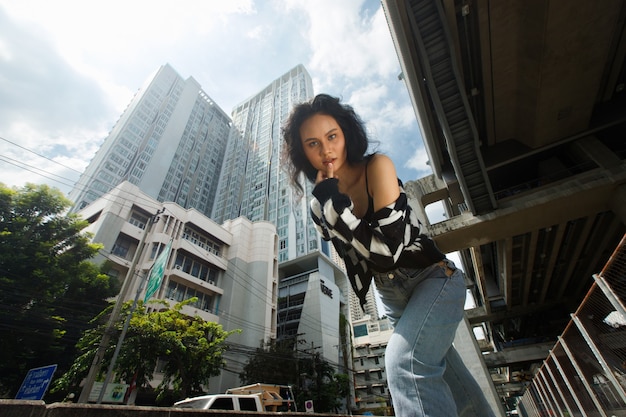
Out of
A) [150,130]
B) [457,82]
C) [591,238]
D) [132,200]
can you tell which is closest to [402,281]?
[457,82]

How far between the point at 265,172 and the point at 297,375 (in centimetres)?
4451

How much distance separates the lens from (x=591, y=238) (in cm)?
1269

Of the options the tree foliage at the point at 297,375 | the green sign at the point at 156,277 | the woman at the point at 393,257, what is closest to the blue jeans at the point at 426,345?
the woman at the point at 393,257

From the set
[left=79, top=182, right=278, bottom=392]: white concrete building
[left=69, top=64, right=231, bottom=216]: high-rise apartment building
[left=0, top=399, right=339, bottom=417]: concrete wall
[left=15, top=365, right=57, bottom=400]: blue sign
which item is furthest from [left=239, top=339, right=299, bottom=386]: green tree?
[left=69, top=64, right=231, bottom=216]: high-rise apartment building

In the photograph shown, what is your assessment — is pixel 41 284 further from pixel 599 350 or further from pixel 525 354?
pixel 525 354

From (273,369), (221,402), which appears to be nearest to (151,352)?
(221,402)

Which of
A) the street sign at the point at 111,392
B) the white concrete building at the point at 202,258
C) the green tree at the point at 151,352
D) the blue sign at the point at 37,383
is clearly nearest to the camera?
the blue sign at the point at 37,383

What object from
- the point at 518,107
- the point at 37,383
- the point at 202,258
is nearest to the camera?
the point at 37,383

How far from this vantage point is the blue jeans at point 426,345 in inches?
38.0

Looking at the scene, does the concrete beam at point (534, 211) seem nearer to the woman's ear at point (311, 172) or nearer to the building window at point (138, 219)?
the woman's ear at point (311, 172)

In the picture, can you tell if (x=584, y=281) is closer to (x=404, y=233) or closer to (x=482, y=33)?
(x=482, y=33)

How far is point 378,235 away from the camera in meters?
1.20

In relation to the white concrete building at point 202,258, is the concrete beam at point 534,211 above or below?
below

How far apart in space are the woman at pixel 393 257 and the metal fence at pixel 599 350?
2.40m
